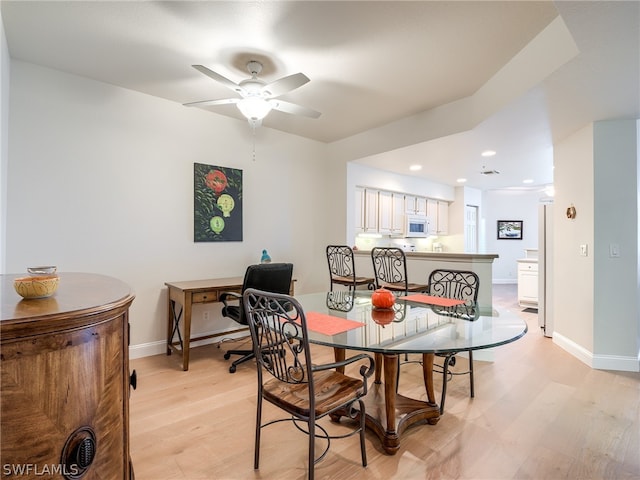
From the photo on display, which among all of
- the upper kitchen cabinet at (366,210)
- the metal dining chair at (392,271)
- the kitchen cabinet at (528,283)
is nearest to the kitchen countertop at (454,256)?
the metal dining chair at (392,271)

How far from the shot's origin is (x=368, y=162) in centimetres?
483

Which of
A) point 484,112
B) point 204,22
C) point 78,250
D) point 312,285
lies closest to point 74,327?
point 204,22

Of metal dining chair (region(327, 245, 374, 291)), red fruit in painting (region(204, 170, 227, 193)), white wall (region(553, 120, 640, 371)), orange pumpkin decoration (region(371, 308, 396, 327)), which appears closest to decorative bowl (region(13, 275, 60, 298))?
orange pumpkin decoration (region(371, 308, 396, 327))

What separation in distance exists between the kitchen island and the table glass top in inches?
38.8

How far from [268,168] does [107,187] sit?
1.84 m

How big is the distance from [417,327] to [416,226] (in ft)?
15.0

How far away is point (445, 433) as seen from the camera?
2.04 metres

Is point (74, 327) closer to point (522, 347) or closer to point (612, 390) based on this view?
point (612, 390)

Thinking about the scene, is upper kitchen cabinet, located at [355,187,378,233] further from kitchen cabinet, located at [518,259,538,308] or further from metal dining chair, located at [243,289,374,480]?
metal dining chair, located at [243,289,374,480]

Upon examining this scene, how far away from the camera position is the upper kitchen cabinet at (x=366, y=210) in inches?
199

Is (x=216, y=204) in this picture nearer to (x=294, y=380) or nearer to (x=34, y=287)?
(x=294, y=380)

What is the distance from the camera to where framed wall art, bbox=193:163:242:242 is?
12.1 ft

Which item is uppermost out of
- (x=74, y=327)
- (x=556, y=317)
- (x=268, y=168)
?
(x=268, y=168)

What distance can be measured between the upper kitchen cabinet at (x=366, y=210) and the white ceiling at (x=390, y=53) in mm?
1532
